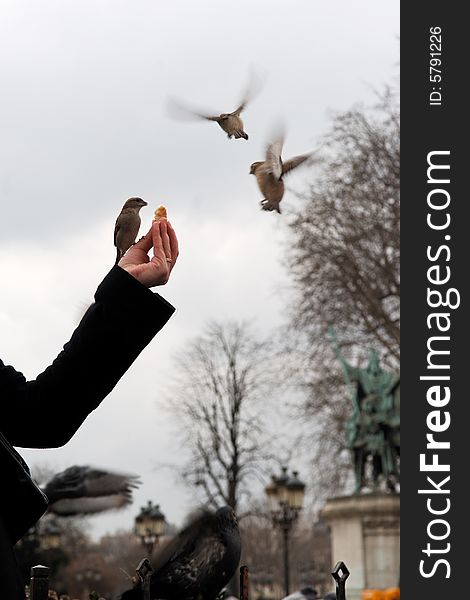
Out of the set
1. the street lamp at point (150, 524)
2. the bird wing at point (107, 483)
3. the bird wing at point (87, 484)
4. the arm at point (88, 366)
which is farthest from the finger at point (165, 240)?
the street lamp at point (150, 524)

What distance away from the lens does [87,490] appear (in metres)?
10.3

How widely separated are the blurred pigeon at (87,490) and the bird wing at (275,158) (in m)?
6.64

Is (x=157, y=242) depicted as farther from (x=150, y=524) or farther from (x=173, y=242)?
(x=150, y=524)

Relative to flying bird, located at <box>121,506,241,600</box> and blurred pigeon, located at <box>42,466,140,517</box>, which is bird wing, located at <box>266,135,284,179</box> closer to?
flying bird, located at <box>121,506,241,600</box>

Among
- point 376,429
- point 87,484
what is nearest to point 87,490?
point 87,484

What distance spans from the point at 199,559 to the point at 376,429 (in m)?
22.6

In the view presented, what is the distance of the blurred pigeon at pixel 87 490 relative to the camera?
10086mm

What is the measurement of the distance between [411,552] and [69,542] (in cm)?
3651

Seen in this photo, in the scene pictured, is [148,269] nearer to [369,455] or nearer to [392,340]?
[369,455]

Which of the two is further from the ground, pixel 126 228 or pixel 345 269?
pixel 345 269

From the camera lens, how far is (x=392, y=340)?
1351 inches

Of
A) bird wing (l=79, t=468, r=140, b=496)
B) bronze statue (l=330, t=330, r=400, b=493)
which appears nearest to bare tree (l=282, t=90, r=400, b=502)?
bronze statue (l=330, t=330, r=400, b=493)

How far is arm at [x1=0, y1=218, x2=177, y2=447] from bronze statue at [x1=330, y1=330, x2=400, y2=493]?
2676cm

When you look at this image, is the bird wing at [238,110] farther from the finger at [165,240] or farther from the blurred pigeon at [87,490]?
the blurred pigeon at [87,490]
